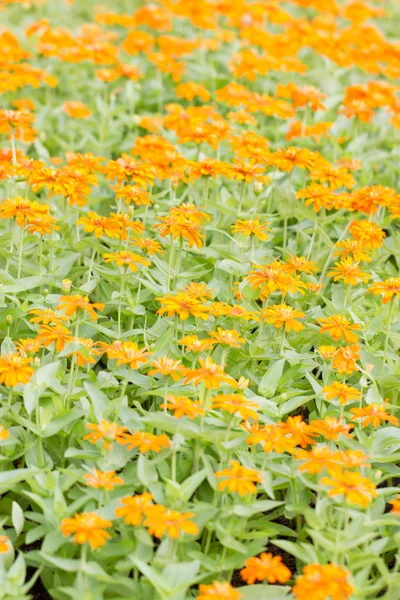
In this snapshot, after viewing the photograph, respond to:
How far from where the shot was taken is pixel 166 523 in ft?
7.19

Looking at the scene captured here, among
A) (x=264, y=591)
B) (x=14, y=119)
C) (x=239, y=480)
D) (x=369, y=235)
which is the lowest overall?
(x=264, y=591)

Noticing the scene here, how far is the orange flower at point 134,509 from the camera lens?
7.30 feet

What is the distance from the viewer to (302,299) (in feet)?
11.1

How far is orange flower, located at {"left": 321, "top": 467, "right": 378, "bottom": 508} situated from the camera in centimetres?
223

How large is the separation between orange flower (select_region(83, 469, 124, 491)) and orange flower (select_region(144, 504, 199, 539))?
0.15m

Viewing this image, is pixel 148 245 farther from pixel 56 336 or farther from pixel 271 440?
pixel 271 440

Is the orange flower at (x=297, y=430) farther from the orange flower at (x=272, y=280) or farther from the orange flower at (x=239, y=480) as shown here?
the orange flower at (x=272, y=280)

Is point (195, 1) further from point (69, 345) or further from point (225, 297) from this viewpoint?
point (69, 345)

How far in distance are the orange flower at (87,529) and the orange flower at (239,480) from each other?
1.08 ft

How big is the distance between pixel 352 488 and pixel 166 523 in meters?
0.48

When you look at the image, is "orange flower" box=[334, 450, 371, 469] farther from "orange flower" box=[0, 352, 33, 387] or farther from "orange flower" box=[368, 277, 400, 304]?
"orange flower" box=[0, 352, 33, 387]

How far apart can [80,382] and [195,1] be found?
345cm

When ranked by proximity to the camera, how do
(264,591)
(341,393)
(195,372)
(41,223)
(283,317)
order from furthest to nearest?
(41,223)
(283,317)
(341,393)
(195,372)
(264,591)

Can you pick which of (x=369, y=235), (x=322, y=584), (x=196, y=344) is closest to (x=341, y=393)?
(x=196, y=344)
